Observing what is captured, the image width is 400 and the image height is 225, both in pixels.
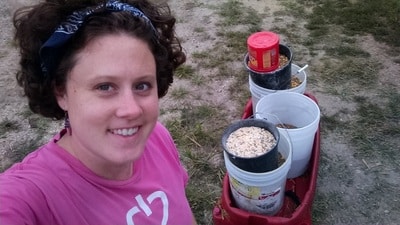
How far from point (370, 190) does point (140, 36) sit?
1.75 metres

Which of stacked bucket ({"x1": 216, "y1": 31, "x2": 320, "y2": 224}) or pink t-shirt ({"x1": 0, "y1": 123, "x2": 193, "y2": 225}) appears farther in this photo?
stacked bucket ({"x1": 216, "y1": 31, "x2": 320, "y2": 224})

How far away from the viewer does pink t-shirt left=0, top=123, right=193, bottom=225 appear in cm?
97

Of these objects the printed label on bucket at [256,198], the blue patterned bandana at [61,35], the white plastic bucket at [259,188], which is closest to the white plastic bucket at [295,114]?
the white plastic bucket at [259,188]

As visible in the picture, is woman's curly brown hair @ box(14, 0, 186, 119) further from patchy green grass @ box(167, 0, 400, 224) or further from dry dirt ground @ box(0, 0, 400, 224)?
dry dirt ground @ box(0, 0, 400, 224)

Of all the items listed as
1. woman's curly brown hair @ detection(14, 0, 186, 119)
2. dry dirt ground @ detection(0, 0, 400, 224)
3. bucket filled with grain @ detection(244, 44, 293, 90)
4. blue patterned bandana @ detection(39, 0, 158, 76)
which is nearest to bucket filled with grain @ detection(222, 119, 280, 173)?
bucket filled with grain @ detection(244, 44, 293, 90)

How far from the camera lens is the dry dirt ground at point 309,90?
7.57ft

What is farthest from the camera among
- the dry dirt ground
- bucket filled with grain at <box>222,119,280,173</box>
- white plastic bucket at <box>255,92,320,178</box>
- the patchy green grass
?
the patchy green grass

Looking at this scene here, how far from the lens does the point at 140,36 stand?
1112mm

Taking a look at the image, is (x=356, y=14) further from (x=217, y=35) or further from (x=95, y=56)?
(x=95, y=56)

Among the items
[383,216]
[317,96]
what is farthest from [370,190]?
[317,96]

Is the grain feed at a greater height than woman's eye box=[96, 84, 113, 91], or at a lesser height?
lesser

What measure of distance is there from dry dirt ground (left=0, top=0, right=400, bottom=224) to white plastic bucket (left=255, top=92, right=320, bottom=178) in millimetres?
291

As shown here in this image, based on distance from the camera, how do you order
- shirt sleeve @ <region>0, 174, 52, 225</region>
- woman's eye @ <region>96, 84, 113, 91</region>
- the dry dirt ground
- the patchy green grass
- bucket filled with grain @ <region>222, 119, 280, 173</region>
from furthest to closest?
1. the patchy green grass
2. the dry dirt ground
3. bucket filled with grain @ <region>222, 119, 280, 173</region>
4. woman's eye @ <region>96, 84, 113, 91</region>
5. shirt sleeve @ <region>0, 174, 52, 225</region>

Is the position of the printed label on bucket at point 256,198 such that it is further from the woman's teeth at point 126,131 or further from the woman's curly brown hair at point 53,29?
the woman's teeth at point 126,131
